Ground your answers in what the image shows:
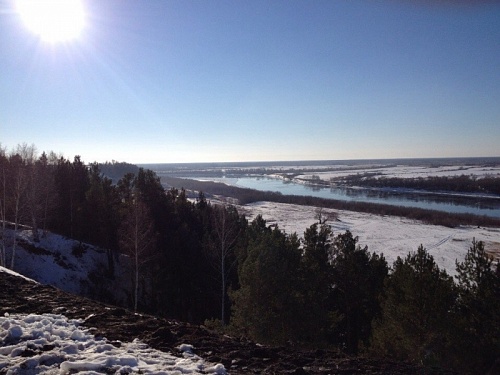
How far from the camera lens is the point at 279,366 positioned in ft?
17.2

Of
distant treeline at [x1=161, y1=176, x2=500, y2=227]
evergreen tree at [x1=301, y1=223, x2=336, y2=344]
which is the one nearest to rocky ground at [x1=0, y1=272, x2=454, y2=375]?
evergreen tree at [x1=301, y1=223, x2=336, y2=344]

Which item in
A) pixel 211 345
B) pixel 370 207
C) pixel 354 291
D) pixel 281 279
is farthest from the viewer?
pixel 370 207

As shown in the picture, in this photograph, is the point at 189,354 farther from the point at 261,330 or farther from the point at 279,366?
the point at 261,330

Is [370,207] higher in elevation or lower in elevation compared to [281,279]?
lower

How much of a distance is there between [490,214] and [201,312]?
212ft

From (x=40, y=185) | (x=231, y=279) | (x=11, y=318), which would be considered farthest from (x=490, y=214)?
(x=11, y=318)

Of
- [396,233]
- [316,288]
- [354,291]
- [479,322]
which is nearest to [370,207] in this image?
[396,233]

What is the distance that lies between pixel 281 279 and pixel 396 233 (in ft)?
152

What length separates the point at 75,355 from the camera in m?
4.91

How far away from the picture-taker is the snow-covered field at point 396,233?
4246cm

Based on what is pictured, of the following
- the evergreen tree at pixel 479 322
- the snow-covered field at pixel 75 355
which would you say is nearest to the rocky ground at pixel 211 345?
the snow-covered field at pixel 75 355

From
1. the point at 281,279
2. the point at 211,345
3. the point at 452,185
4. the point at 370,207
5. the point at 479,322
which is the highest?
the point at 211,345

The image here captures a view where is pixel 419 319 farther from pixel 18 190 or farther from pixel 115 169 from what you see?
pixel 115 169

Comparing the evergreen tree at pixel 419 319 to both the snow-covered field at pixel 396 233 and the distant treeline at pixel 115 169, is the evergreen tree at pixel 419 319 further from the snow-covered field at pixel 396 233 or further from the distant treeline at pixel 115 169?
the distant treeline at pixel 115 169
